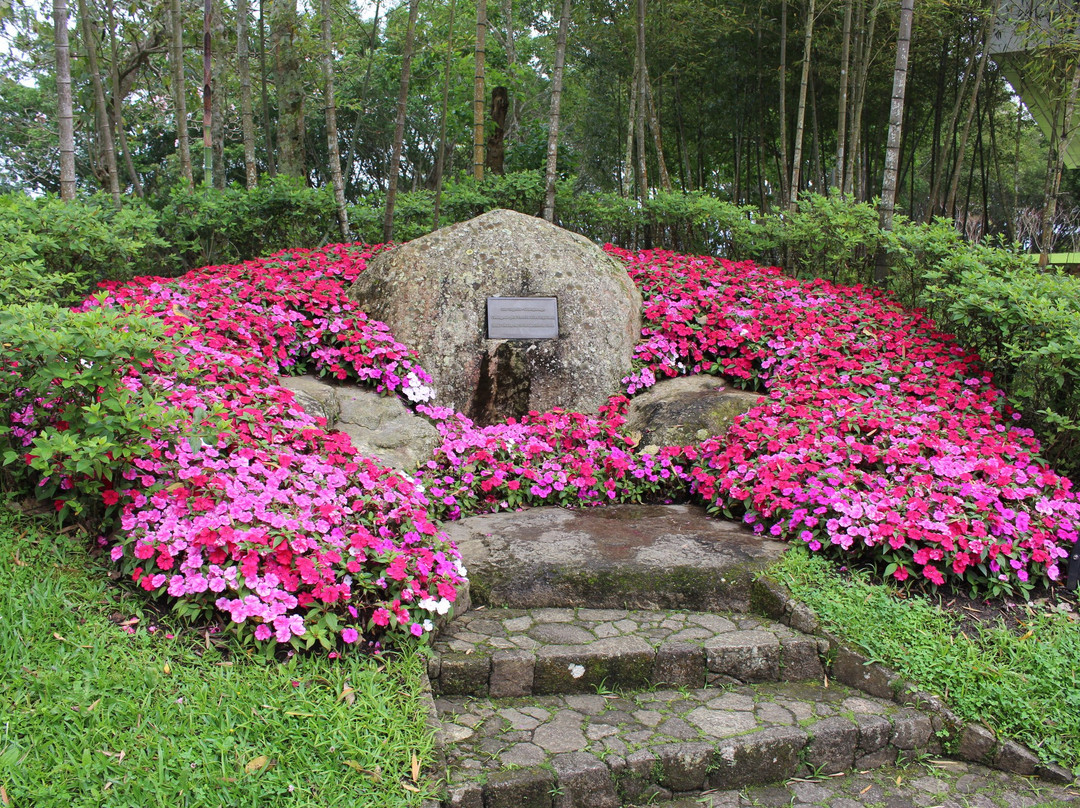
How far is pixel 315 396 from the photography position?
448 cm

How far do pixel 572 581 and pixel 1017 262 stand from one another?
4.16 metres

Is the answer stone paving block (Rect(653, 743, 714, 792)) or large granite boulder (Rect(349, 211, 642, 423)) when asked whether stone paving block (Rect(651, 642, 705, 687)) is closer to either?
stone paving block (Rect(653, 743, 714, 792))

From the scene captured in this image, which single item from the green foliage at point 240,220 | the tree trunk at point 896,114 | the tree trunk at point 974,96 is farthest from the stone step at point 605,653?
the tree trunk at point 974,96

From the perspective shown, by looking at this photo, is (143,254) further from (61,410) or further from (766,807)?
(766,807)

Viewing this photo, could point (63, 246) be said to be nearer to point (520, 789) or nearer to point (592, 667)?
point (592, 667)

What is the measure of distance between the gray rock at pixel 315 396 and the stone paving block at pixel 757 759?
2.59 meters

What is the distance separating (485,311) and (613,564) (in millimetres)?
2315

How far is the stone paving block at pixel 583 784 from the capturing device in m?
2.37

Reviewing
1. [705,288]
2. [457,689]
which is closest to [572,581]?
[457,689]

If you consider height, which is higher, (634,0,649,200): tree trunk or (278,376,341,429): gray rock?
(634,0,649,200): tree trunk

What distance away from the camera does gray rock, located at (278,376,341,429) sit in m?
4.21

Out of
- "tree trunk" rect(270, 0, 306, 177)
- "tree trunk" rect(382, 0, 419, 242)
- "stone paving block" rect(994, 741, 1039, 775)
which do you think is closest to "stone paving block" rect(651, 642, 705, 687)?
"stone paving block" rect(994, 741, 1039, 775)

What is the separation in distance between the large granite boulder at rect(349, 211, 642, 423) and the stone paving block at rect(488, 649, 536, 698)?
7.76ft

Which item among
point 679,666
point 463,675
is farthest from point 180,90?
point 679,666
